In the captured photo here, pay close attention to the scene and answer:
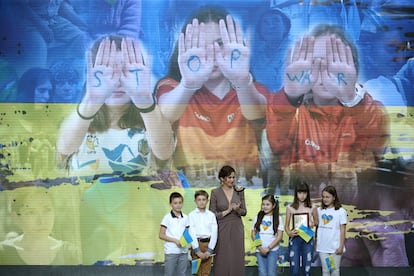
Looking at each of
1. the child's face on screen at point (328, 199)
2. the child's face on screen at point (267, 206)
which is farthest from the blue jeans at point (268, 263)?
the child's face on screen at point (328, 199)

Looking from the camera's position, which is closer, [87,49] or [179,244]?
[179,244]

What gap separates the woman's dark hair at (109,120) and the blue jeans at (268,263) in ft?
6.57

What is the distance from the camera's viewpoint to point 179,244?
654cm

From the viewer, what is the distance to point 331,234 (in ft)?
22.5

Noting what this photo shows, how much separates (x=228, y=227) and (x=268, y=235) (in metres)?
0.44

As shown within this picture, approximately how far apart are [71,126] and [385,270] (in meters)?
3.77

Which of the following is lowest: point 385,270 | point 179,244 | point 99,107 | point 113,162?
point 385,270

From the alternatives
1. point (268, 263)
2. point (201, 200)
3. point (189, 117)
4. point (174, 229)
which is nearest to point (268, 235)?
point (268, 263)

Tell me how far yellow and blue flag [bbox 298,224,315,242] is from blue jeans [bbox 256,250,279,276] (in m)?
0.30

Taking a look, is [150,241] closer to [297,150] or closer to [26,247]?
[26,247]

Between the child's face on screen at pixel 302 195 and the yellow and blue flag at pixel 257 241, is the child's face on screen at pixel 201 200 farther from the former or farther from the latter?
the child's face on screen at pixel 302 195

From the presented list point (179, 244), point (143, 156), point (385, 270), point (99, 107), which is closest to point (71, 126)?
point (99, 107)

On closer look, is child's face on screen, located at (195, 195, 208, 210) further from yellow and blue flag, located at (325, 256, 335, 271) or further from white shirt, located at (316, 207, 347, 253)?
yellow and blue flag, located at (325, 256, 335, 271)

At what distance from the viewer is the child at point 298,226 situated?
686 cm
